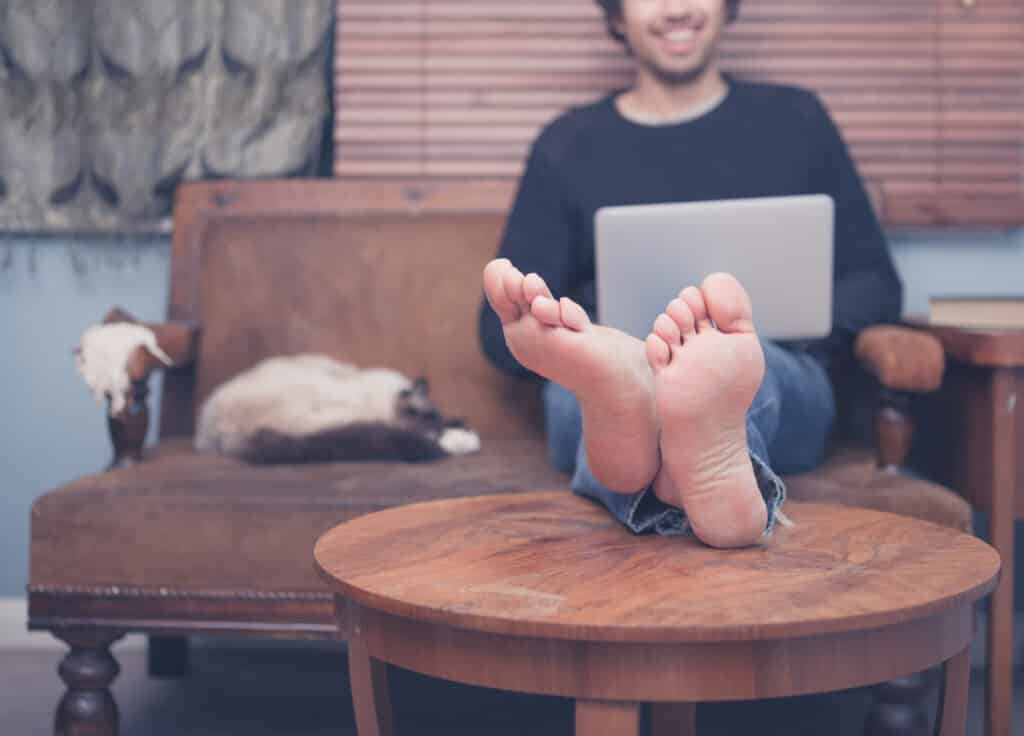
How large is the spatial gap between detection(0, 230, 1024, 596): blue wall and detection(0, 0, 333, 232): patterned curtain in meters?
0.08

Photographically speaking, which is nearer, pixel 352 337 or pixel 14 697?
pixel 14 697

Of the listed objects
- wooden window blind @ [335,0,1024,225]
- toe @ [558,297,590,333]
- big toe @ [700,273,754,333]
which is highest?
wooden window blind @ [335,0,1024,225]

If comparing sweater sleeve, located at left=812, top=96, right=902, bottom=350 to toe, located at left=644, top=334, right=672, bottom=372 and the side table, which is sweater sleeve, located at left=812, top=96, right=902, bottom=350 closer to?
the side table

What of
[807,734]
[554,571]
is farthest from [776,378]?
[807,734]

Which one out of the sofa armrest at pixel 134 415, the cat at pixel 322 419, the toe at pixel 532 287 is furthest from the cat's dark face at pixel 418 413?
the toe at pixel 532 287

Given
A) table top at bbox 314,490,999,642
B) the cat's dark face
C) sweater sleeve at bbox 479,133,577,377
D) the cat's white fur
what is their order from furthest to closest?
sweater sleeve at bbox 479,133,577,377
the cat's dark face
the cat's white fur
table top at bbox 314,490,999,642

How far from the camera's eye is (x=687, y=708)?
4.30 ft

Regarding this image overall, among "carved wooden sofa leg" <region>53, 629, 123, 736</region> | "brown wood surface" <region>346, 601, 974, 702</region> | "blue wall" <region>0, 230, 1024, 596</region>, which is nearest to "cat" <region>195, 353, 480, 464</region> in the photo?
"carved wooden sofa leg" <region>53, 629, 123, 736</region>

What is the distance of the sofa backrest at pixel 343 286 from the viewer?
2076 millimetres

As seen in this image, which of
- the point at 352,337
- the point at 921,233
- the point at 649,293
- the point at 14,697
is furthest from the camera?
the point at 921,233

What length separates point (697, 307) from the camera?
0.99 metres

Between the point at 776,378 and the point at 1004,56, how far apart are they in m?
1.21

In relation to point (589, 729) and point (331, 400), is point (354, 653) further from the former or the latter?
point (331, 400)

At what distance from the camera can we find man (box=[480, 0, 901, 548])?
1.01m
